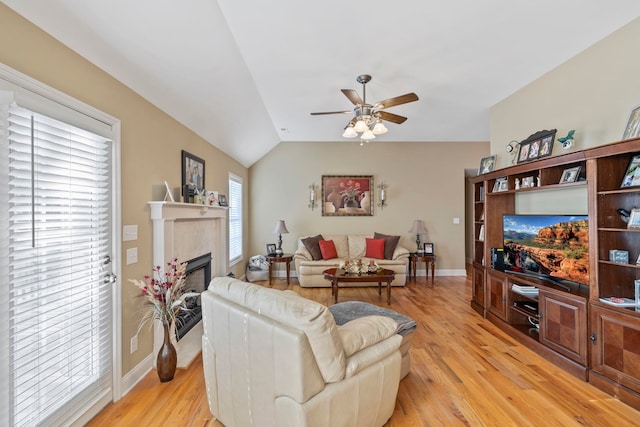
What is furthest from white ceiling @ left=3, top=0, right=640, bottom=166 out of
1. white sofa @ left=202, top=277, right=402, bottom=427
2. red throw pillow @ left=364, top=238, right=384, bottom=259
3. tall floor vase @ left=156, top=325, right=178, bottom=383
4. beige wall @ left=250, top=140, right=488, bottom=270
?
red throw pillow @ left=364, top=238, right=384, bottom=259

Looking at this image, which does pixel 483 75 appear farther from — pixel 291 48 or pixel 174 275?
pixel 174 275

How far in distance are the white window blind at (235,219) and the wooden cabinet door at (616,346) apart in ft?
15.3

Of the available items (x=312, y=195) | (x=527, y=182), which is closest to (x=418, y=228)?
(x=312, y=195)

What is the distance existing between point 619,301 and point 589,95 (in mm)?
1844

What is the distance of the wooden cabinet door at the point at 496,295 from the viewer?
325 centimetres

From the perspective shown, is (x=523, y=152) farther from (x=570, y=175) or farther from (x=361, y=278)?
(x=361, y=278)

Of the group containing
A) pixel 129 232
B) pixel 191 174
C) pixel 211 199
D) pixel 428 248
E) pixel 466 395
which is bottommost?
pixel 466 395

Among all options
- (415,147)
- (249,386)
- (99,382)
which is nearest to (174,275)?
(99,382)

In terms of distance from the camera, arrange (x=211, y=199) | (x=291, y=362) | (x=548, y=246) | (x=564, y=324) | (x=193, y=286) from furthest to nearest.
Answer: (x=211, y=199)
(x=193, y=286)
(x=548, y=246)
(x=564, y=324)
(x=291, y=362)

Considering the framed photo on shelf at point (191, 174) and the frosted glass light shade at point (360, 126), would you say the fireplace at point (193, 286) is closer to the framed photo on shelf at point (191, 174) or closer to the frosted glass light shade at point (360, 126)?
the framed photo on shelf at point (191, 174)

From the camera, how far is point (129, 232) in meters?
2.21

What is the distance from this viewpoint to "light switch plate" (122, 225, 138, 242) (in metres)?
2.15

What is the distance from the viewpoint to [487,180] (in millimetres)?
3605

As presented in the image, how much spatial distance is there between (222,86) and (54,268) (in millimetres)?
2240
